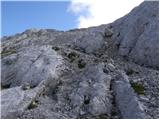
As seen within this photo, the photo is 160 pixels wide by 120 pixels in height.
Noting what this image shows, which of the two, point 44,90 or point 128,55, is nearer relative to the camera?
point 44,90

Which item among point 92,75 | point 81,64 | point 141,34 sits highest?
point 141,34

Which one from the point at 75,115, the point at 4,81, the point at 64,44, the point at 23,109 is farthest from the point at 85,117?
the point at 64,44

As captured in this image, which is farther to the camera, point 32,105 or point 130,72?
point 130,72

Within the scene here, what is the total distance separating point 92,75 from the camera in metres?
48.0

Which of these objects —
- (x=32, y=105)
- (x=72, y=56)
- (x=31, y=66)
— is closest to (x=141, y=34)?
(x=72, y=56)

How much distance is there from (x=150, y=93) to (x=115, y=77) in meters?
6.14

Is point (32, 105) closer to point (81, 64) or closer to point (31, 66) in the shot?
point (31, 66)

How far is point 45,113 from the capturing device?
136 feet

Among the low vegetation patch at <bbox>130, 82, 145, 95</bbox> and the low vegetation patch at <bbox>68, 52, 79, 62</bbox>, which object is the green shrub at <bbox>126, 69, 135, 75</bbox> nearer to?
the low vegetation patch at <bbox>130, 82, 145, 95</bbox>

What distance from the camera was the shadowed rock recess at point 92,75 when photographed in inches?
1646

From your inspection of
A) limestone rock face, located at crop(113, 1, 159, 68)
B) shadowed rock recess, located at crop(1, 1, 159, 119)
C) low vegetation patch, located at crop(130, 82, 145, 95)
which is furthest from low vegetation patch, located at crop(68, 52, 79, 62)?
low vegetation patch, located at crop(130, 82, 145, 95)

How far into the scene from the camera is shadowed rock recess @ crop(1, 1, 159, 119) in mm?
41812

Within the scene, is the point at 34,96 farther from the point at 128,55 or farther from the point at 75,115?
the point at 128,55

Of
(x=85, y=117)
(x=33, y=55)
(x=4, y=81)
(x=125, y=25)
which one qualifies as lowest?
(x=85, y=117)
